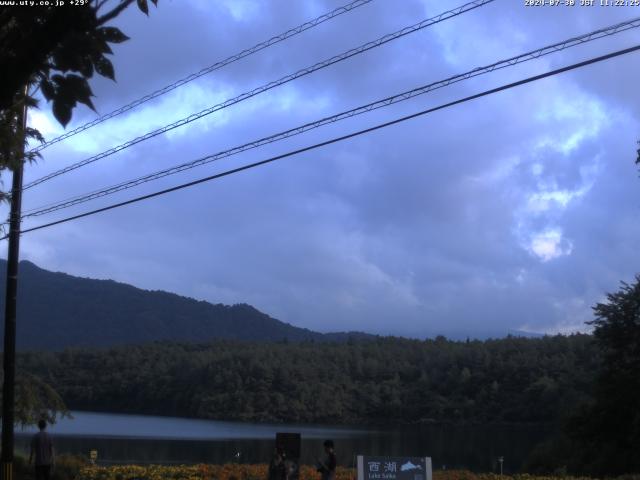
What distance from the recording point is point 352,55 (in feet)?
47.0

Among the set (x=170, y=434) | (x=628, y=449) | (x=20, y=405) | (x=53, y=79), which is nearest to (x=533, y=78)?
(x=53, y=79)

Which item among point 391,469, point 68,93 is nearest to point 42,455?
point 391,469

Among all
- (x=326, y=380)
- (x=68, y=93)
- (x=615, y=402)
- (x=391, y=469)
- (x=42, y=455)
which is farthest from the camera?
(x=326, y=380)

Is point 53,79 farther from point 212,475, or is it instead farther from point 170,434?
point 170,434

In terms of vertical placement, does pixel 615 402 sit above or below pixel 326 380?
below

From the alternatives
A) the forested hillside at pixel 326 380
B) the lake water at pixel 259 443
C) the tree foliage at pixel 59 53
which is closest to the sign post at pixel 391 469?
the tree foliage at pixel 59 53

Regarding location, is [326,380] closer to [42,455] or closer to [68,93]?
[42,455]

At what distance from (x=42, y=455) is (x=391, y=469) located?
6.80 m

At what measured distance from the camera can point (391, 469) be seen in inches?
613

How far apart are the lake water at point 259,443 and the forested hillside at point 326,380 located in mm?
5433

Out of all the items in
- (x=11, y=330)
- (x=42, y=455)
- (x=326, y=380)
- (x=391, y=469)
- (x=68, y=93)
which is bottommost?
(x=391, y=469)

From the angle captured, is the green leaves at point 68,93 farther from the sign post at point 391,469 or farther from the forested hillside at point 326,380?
the forested hillside at point 326,380

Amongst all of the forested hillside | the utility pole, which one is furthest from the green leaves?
the forested hillside

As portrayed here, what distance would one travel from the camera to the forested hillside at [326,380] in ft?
221
